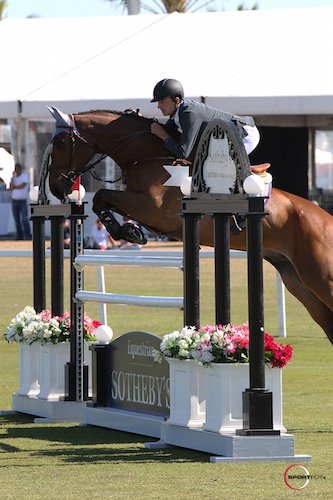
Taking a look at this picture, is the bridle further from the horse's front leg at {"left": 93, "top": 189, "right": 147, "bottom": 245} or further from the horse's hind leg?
the horse's hind leg

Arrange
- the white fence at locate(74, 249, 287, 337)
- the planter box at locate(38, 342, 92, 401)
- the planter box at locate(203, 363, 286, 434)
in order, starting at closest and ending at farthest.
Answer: the planter box at locate(203, 363, 286, 434)
the white fence at locate(74, 249, 287, 337)
the planter box at locate(38, 342, 92, 401)

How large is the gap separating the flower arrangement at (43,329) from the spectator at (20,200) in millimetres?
15313

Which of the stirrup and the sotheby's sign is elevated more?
the stirrup

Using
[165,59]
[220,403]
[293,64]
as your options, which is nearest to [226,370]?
[220,403]

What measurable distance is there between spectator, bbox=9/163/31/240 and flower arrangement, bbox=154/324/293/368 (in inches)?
680

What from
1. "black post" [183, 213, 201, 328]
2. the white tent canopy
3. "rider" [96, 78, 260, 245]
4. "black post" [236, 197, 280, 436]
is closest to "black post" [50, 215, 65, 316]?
"rider" [96, 78, 260, 245]

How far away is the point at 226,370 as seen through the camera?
772cm

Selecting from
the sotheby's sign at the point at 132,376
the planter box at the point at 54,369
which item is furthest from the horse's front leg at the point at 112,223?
the sotheby's sign at the point at 132,376

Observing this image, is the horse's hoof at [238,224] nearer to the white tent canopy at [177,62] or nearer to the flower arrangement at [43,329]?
the flower arrangement at [43,329]

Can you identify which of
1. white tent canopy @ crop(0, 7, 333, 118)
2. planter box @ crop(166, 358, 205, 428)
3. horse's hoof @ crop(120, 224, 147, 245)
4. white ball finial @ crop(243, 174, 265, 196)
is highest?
Result: white tent canopy @ crop(0, 7, 333, 118)

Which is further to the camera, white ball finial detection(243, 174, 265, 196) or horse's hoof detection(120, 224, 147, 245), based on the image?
horse's hoof detection(120, 224, 147, 245)

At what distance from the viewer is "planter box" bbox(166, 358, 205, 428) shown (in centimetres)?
798

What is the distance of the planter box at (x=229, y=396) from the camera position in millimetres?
7688

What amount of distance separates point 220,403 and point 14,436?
5.15 feet
